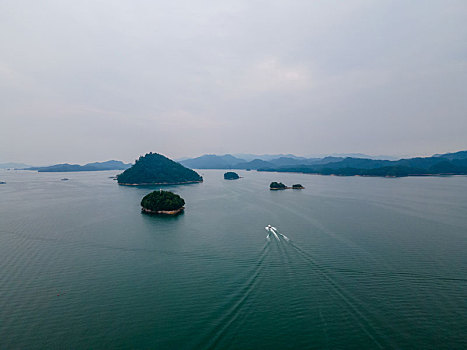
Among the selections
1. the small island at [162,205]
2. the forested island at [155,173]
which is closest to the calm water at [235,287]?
the small island at [162,205]

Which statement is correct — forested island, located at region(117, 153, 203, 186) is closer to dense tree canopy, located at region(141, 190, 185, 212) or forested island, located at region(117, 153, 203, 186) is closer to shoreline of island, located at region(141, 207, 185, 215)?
dense tree canopy, located at region(141, 190, 185, 212)

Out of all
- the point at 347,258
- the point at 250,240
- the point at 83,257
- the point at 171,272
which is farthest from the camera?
the point at 250,240

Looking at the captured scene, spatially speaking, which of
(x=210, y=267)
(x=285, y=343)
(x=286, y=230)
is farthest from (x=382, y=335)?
(x=286, y=230)

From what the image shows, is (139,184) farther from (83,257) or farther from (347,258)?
(347,258)

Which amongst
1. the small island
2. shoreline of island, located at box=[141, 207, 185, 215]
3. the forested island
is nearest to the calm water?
shoreline of island, located at box=[141, 207, 185, 215]

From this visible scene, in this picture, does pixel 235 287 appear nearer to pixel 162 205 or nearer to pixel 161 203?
pixel 162 205

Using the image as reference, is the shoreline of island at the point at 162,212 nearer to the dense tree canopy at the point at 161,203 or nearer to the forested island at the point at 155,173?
the dense tree canopy at the point at 161,203

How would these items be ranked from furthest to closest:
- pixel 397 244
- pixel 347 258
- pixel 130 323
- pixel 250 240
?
pixel 250 240, pixel 397 244, pixel 347 258, pixel 130 323

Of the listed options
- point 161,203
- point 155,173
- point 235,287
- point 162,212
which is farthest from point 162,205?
point 155,173
